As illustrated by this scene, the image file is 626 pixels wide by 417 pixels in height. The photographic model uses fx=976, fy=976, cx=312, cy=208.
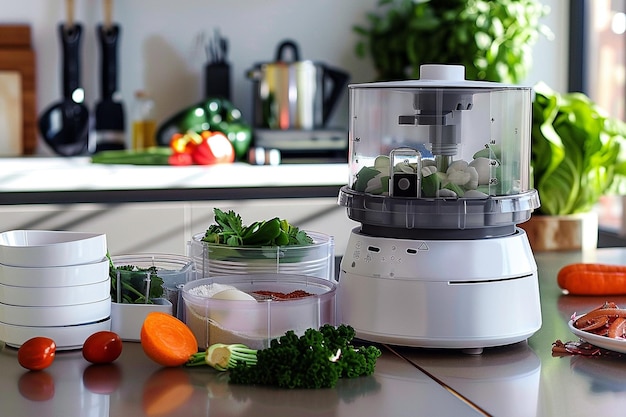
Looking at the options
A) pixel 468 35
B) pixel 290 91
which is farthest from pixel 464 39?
pixel 290 91

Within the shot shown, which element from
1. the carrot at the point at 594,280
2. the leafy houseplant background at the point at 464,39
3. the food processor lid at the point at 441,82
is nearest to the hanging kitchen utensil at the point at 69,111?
the leafy houseplant background at the point at 464,39

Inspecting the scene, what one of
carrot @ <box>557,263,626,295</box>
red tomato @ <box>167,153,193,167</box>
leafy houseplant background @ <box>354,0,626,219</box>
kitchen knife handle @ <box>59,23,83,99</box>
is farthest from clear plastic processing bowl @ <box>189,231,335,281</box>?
kitchen knife handle @ <box>59,23,83,99</box>

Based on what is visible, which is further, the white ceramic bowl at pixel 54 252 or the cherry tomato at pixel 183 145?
the cherry tomato at pixel 183 145

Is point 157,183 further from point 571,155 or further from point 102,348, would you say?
point 102,348

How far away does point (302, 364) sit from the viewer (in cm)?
108

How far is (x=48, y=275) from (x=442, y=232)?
0.49m

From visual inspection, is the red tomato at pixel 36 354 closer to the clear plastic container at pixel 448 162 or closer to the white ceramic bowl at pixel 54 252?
the white ceramic bowl at pixel 54 252

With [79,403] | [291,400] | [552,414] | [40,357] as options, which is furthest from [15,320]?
[552,414]

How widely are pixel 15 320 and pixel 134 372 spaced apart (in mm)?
183

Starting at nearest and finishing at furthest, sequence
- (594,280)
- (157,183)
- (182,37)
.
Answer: (594,280), (157,183), (182,37)

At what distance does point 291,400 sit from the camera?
1053 millimetres

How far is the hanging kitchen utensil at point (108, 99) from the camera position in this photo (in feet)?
11.4

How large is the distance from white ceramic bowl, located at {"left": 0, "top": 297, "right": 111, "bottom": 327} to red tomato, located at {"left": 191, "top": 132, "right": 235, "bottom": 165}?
1.88 metres

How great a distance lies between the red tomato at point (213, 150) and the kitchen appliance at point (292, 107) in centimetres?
20
